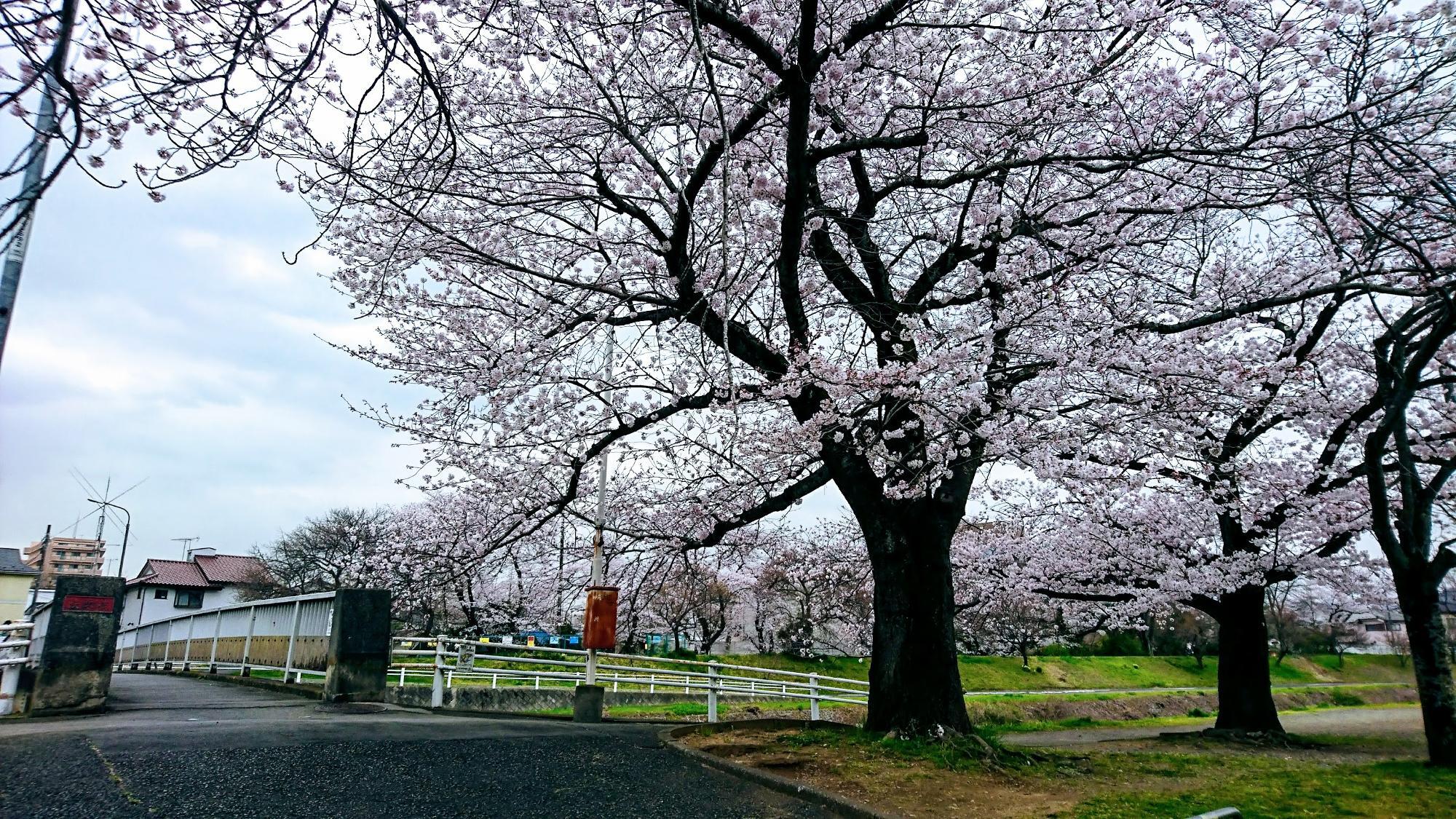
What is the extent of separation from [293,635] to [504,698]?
238 inches

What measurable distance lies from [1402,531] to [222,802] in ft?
40.5

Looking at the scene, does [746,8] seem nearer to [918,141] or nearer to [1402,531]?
[918,141]

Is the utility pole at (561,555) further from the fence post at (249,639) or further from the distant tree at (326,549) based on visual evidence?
the distant tree at (326,549)

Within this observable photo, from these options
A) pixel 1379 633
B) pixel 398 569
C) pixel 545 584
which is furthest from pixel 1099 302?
pixel 1379 633

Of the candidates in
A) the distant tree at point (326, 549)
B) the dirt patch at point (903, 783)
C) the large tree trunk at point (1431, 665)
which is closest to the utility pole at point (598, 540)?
the dirt patch at point (903, 783)

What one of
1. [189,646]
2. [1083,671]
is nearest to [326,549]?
[189,646]

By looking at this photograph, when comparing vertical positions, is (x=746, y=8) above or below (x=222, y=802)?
above

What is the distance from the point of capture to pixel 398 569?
87.0ft

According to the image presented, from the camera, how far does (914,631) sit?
8.49m

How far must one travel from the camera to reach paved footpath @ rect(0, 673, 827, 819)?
445cm

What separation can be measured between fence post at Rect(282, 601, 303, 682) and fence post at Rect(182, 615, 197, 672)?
720 centimetres

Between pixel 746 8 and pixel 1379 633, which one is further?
pixel 1379 633

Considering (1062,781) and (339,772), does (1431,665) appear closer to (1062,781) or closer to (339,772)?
(1062,781)

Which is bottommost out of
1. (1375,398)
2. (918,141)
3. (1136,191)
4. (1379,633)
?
(1379,633)
